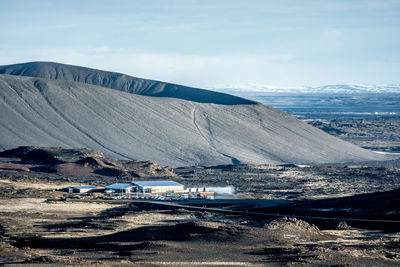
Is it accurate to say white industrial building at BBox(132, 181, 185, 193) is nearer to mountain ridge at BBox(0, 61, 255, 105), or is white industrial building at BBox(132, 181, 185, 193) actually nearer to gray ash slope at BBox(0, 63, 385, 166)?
gray ash slope at BBox(0, 63, 385, 166)

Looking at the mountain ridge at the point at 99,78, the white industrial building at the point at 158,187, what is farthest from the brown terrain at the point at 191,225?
the mountain ridge at the point at 99,78

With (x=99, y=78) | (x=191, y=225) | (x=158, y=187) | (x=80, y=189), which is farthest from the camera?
(x=99, y=78)

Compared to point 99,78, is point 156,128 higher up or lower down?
lower down

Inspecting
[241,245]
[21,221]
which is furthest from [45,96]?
[241,245]

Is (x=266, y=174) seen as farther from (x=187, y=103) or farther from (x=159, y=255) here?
(x=159, y=255)

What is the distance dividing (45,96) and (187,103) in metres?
26.2

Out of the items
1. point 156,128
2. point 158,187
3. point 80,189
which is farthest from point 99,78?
point 80,189

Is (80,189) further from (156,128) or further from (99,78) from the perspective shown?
(99,78)

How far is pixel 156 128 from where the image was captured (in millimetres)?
121312

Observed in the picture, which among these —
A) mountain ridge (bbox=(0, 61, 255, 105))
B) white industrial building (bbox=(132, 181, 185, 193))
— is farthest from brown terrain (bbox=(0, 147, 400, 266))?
mountain ridge (bbox=(0, 61, 255, 105))

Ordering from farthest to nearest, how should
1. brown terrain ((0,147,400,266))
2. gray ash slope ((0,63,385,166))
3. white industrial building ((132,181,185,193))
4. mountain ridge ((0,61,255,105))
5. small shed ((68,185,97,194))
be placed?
1. mountain ridge ((0,61,255,105))
2. gray ash slope ((0,63,385,166))
3. white industrial building ((132,181,185,193))
4. small shed ((68,185,97,194))
5. brown terrain ((0,147,400,266))

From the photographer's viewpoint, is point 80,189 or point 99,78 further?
point 99,78

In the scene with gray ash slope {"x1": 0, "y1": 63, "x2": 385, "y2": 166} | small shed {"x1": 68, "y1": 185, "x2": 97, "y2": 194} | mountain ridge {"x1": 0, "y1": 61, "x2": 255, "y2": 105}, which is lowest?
small shed {"x1": 68, "y1": 185, "x2": 97, "y2": 194}

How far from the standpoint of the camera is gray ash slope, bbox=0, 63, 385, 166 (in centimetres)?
11319
